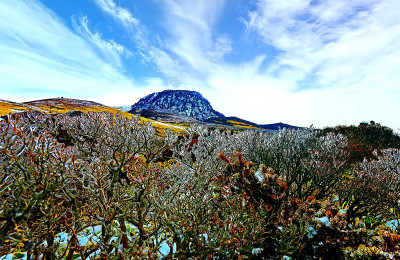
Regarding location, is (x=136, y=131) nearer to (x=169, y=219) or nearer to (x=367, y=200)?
(x=169, y=219)

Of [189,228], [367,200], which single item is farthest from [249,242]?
[367,200]

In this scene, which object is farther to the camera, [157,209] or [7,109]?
[7,109]

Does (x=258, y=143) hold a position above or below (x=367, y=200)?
above

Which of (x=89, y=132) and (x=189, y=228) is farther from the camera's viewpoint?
(x=89, y=132)

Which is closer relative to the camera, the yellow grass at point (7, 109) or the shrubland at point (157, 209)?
the shrubland at point (157, 209)

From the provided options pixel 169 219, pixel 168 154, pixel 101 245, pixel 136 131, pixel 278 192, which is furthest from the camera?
pixel 168 154

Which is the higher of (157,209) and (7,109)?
(7,109)

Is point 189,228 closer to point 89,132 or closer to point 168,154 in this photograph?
point 89,132

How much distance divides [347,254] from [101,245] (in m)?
6.66

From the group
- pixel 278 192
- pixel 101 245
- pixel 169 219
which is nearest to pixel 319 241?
pixel 278 192

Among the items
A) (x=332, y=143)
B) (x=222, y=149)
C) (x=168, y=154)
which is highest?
(x=332, y=143)

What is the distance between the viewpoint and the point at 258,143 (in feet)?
49.5

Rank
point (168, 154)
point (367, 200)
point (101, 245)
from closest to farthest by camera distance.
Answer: point (101, 245), point (367, 200), point (168, 154)

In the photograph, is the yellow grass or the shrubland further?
the yellow grass
